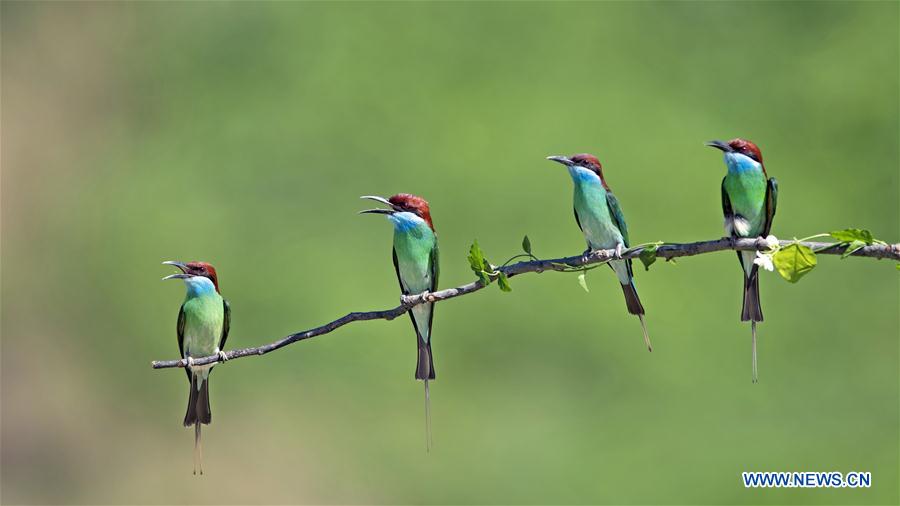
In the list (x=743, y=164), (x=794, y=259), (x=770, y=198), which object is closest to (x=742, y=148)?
(x=743, y=164)

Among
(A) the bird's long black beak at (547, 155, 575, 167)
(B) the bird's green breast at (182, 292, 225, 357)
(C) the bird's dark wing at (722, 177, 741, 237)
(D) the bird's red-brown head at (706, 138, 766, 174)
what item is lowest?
(B) the bird's green breast at (182, 292, 225, 357)

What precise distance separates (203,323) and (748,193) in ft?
5.71

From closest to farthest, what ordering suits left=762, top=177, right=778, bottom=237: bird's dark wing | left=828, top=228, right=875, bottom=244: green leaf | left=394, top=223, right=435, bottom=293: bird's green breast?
left=828, top=228, right=875, bottom=244: green leaf, left=762, top=177, right=778, bottom=237: bird's dark wing, left=394, top=223, right=435, bottom=293: bird's green breast

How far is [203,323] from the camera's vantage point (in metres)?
3.38

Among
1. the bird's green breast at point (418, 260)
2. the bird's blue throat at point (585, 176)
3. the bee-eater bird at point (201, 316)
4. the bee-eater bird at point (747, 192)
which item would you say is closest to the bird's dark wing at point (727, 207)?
the bee-eater bird at point (747, 192)

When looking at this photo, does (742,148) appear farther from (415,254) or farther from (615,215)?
(415,254)

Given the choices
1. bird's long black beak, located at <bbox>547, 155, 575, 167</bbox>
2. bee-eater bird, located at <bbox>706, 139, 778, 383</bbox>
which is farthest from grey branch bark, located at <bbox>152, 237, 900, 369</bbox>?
bird's long black beak, located at <bbox>547, 155, 575, 167</bbox>

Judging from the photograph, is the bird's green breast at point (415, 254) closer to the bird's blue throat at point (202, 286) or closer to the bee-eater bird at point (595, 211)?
the bee-eater bird at point (595, 211)

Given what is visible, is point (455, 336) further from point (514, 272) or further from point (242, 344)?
point (514, 272)

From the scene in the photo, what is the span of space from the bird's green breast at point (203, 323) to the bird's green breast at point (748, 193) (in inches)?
63.3

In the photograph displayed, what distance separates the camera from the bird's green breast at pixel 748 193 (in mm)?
2777

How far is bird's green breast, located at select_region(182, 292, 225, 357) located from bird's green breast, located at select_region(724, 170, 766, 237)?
1.61 metres

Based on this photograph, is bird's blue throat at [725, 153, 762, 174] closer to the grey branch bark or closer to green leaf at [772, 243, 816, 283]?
the grey branch bark

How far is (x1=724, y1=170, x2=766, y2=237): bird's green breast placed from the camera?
9.11ft
